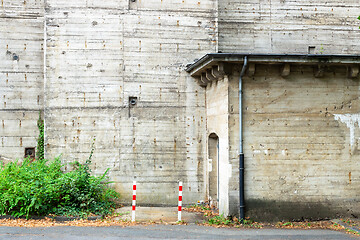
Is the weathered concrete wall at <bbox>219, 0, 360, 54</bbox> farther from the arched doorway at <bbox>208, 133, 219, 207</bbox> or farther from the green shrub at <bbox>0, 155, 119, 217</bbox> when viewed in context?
the green shrub at <bbox>0, 155, 119, 217</bbox>

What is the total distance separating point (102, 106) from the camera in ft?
35.9

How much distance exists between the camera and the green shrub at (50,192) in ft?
29.3

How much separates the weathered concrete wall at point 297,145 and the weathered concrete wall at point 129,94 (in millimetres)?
2282

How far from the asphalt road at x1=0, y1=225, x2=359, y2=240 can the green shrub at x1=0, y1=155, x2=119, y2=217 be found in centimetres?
94

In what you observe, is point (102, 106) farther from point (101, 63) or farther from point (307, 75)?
point (307, 75)

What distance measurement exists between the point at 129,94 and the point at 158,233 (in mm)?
4707

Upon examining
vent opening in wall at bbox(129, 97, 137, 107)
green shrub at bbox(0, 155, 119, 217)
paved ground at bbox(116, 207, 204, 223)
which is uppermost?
vent opening in wall at bbox(129, 97, 137, 107)

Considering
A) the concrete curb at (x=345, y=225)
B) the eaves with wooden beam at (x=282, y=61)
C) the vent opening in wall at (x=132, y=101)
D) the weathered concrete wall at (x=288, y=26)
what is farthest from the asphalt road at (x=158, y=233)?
the weathered concrete wall at (x=288, y=26)

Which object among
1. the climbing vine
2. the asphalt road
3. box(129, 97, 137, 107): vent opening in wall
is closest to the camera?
the asphalt road

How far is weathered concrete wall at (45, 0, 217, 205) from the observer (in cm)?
1090

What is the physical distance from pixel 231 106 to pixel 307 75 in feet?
7.31

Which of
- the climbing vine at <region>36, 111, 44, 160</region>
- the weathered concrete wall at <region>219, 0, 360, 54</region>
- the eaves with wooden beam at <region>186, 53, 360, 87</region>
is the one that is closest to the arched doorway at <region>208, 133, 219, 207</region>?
the eaves with wooden beam at <region>186, 53, 360, 87</region>

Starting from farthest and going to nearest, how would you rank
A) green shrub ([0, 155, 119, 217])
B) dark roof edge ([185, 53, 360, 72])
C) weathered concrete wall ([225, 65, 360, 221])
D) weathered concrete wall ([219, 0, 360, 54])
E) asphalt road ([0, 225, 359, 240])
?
1. weathered concrete wall ([219, 0, 360, 54])
2. weathered concrete wall ([225, 65, 360, 221])
3. green shrub ([0, 155, 119, 217])
4. dark roof edge ([185, 53, 360, 72])
5. asphalt road ([0, 225, 359, 240])

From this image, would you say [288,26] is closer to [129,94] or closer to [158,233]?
[129,94]
